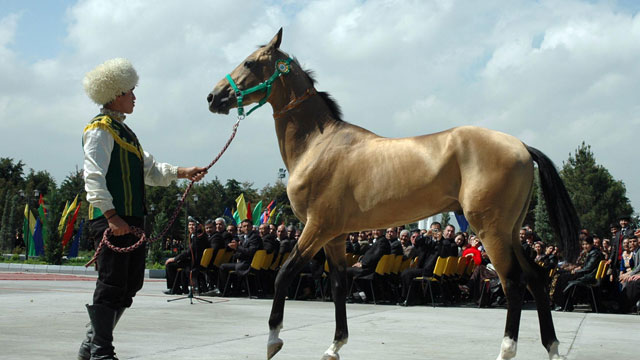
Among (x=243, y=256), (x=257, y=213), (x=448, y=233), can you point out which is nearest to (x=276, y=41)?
(x=448, y=233)

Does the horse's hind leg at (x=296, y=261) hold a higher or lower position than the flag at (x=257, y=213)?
lower

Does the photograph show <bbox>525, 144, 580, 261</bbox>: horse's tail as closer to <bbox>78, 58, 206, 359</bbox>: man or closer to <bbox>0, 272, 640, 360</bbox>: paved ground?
<bbox>0, 272, 640, 360</bbox>: paved ground

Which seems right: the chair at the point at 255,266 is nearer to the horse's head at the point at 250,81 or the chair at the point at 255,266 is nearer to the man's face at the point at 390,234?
the man's face at the point at 390,234

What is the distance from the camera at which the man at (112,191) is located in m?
4.18

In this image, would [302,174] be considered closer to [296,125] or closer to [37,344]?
[296,125]

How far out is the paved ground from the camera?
18.0 feet

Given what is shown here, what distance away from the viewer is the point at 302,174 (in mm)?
5230

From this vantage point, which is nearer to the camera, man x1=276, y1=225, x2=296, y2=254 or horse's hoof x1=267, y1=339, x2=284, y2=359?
horse's hoof x1=267, y1=339, x2=284, y2=359

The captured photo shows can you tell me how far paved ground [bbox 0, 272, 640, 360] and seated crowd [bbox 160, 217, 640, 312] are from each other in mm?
2193

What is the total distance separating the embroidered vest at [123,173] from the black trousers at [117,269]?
0.27ft

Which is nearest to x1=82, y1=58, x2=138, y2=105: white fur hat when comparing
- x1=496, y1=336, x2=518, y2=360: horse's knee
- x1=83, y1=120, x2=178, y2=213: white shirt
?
x1=83, y1=120, x2=178, y2=213: white shirt

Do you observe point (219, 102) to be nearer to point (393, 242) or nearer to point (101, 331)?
point (101, 331)

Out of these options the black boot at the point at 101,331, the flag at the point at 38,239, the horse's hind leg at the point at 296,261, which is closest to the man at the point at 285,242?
the horse's hind leg at the point at 296,261

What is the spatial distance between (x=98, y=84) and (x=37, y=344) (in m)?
2.60
